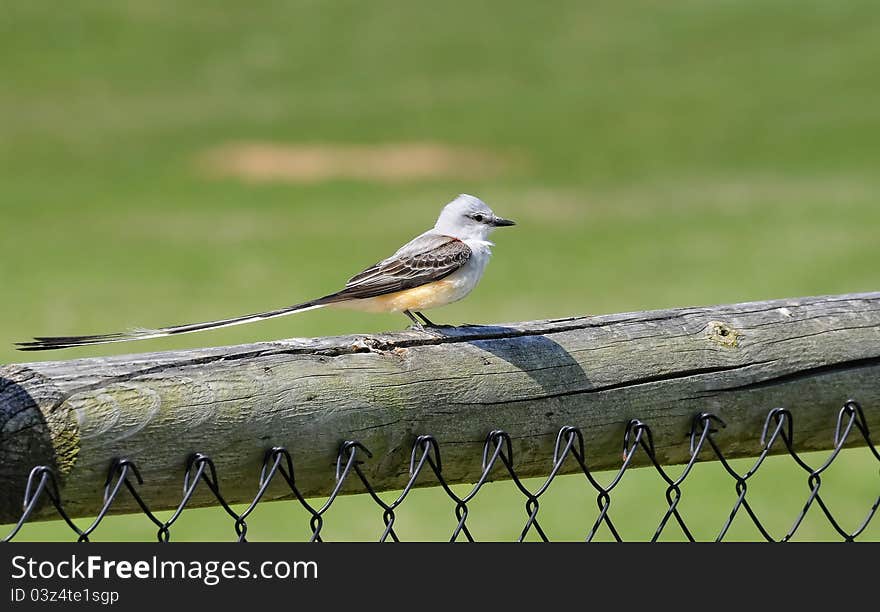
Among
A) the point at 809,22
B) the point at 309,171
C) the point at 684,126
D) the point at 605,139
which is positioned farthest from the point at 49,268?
the point at 809,22

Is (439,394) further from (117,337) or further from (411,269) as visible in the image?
(411,269)

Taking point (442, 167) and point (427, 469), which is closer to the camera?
point (427, 469)

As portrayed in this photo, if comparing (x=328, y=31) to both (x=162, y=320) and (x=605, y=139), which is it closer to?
(x=605, y=139)

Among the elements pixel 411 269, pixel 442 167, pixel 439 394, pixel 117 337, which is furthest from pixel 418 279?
pixel 442 167

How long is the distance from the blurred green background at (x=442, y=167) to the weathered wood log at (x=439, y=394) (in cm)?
596

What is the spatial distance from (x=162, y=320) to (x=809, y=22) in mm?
26296

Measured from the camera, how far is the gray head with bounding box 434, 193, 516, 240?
4176mm

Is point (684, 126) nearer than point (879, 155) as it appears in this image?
No

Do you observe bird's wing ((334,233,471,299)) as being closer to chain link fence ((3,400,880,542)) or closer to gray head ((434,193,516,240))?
gray head ((434,193,516,240))

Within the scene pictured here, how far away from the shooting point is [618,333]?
279cm

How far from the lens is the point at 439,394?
254cm

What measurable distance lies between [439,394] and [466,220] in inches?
67.7

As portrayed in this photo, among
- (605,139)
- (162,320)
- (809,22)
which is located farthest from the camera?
(809,22)

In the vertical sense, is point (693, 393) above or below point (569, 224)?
below
